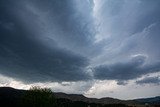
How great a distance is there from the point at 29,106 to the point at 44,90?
46.9 ft

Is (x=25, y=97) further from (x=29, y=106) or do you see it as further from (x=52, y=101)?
(x=52, y=101)

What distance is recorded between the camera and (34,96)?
120 meters

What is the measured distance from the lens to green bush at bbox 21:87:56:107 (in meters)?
116

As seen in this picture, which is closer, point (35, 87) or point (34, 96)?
point (34, 96)

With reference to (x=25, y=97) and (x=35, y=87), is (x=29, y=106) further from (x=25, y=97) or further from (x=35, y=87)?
(x=35, y=87)

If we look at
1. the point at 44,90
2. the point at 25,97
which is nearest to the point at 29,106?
the point at 25,97

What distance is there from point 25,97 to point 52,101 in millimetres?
14654

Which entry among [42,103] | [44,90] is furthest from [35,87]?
[42,103]

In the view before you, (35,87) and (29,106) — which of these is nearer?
(29,106)

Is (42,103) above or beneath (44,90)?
beneath

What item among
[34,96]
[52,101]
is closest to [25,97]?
[34,96]

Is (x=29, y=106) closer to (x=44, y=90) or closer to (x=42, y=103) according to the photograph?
(x=42, y=103)

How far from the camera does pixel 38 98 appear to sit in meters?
119

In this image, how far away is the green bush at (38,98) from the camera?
381ft
